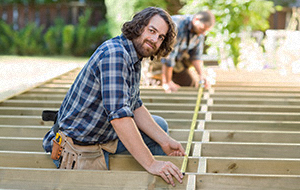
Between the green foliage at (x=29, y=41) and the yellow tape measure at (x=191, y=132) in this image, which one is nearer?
the yellow tape measure at (x=191, y=132)

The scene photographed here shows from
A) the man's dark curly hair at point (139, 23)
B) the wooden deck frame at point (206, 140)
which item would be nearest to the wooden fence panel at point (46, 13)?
the wooden deck frame at point (206, 140)

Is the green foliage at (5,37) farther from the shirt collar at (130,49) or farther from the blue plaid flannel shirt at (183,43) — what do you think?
the shirt collar at (130,49)

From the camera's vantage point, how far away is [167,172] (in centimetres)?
210

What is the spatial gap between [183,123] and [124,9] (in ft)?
25.8

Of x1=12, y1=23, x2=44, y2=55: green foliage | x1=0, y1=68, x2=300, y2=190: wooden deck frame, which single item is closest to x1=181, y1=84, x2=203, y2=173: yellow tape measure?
x1=0, y1=68, x2=300, y2=190: wooden deck frame

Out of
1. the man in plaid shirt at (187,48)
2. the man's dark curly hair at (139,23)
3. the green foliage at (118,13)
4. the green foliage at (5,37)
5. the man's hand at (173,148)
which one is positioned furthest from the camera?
the green foliage at (5,37)

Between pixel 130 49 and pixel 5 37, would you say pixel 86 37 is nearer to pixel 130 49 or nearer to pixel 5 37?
pixel 5 37

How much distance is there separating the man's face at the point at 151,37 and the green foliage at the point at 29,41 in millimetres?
11940

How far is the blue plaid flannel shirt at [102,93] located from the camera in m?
2.05

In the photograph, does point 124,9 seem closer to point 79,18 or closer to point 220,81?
point 79,18

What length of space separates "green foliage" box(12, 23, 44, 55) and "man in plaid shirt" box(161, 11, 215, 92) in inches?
365

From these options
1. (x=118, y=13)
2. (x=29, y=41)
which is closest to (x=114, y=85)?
(x=118, y=13)

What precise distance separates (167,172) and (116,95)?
0.47 m

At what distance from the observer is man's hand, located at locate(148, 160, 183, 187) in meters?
2.10
